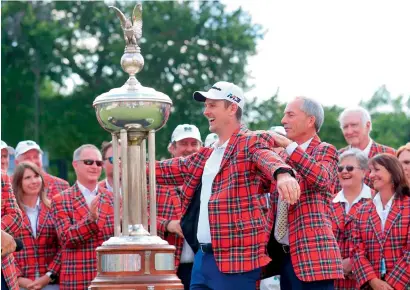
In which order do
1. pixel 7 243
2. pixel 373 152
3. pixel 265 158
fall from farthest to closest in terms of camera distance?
pixel 373 152
pixel 7 243
pixel 265 158

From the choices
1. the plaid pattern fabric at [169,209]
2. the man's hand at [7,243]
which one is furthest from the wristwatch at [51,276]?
the man's hand at [7,243]

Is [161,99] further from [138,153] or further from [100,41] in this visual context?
[100,41]

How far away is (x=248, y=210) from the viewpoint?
8727 mm

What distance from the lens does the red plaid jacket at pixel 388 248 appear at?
35.4ft

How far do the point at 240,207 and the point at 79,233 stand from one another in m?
3.23

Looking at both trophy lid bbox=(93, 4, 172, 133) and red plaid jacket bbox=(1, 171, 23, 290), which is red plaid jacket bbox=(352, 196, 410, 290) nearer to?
red plaid jacket bbox=(1, 171, 23, 290)

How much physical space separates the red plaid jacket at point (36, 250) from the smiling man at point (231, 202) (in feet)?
11.0

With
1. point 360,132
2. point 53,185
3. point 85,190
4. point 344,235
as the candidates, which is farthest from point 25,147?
point 344,235

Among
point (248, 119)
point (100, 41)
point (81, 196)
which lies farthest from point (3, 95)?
→ point (81, 196)

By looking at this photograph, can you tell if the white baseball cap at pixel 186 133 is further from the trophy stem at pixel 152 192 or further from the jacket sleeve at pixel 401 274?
the trophy stem at pixel 152 192

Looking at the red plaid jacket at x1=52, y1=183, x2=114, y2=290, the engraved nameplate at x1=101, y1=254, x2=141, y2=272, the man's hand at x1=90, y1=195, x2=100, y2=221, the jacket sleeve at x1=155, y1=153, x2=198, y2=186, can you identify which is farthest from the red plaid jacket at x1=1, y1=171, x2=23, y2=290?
the engraved nameplate at x1=101, y1=254, x2=141, y2=272

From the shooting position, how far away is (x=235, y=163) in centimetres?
880

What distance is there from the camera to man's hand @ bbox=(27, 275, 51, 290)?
11992 millimetres

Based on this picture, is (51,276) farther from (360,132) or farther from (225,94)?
(225,94)
